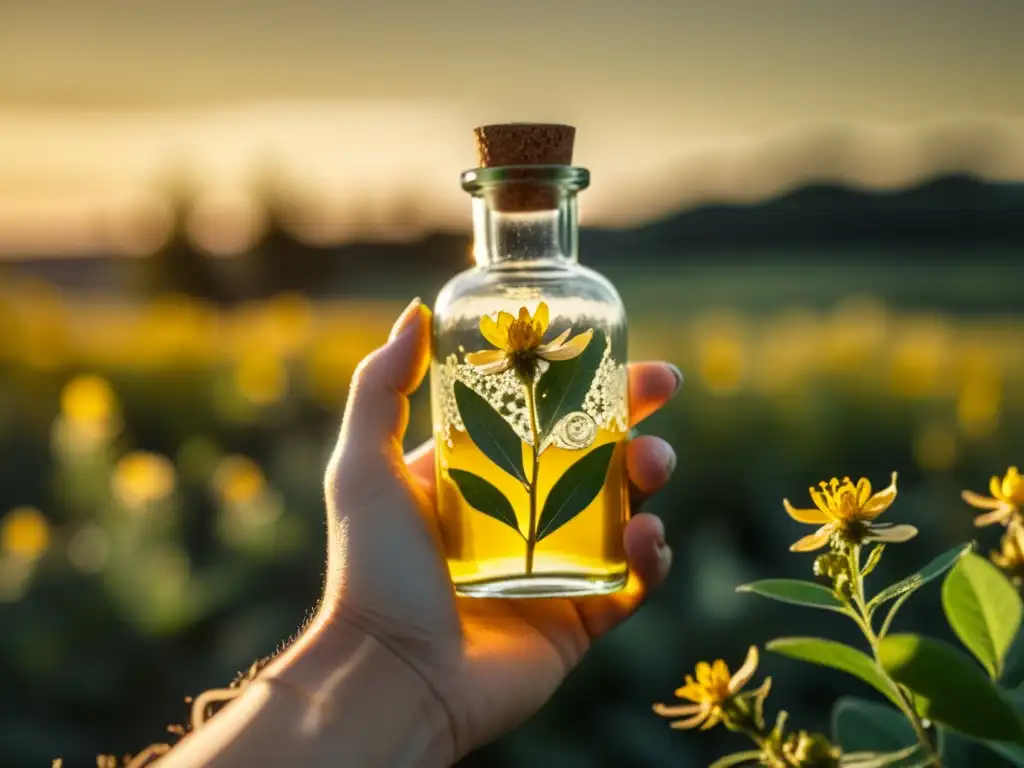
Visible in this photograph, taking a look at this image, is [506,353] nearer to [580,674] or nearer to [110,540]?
[580,674]

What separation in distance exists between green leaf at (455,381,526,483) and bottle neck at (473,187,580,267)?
0.16 m

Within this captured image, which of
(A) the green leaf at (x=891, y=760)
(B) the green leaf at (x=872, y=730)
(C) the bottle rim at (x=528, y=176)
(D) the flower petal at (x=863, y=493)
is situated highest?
(C) the bottle rim at (x=528, y=176)

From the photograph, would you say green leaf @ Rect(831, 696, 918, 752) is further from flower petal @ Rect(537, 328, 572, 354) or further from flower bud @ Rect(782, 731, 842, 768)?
flower petal @ Rect(537, 328, 572, 354)

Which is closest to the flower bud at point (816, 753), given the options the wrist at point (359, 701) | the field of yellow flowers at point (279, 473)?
the wrist at point (359, 701)

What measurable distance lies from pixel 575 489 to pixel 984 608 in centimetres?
43

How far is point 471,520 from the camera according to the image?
1087 millimetres

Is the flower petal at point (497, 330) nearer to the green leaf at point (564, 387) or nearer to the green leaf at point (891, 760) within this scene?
the green leaf at point (564, 387)

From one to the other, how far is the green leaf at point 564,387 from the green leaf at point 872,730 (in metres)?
0.38

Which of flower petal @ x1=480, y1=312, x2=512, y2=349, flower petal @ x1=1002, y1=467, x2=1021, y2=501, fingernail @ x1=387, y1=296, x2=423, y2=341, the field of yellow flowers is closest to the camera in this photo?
flower petal @ x1=1002, y1=467, x2=1021, y2=501

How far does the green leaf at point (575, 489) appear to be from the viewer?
103 centimetres

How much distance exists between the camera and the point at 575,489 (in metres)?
1.03

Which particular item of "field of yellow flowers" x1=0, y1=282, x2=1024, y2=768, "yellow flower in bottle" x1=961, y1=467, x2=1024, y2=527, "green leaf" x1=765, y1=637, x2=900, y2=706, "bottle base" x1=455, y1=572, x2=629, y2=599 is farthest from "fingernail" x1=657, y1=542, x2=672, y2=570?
"field of yellow flowers" x1=0, y1=282, x2=1024, y2=768

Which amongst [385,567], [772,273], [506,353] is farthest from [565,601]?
[772,273]

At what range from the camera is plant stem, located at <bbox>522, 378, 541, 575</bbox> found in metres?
1.02
